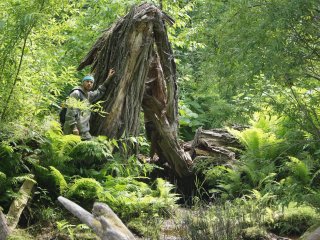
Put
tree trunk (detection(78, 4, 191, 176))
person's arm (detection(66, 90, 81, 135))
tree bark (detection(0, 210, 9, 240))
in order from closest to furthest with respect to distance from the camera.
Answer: tree bark (detection(0, 210, 9, 240))
person's arm (detection(66, 90, 81, 135))
tree trunk (detection(78, 4, 191, 176))

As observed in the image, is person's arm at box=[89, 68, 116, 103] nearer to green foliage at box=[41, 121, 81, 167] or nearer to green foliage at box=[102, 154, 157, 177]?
green foliage at box=[102, 154, 157, 177]

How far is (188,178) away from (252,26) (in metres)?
5.18

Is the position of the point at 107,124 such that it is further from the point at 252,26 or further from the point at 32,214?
the point at 252,26

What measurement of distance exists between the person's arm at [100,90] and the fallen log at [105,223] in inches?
133

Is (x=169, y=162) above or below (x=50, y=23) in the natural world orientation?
below

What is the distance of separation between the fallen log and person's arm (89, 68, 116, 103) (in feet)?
11.1

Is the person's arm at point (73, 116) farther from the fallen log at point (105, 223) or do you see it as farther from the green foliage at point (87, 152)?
the fallen log at point (105, 223)

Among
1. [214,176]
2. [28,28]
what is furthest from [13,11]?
[214,176]

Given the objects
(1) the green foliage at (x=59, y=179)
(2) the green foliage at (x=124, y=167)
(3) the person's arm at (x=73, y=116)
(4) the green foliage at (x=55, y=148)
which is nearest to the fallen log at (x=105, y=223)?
(1) the green foliage at (x=59, y=179)

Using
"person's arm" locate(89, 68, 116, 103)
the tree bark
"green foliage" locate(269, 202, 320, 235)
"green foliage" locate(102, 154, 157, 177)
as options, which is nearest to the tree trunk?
"person's arm" locate(89, 68, 116, 103)

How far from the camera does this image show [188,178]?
34.9 ft

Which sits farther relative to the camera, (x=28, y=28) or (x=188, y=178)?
(x=188, y=178)

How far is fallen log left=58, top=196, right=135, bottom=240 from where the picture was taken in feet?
17.4

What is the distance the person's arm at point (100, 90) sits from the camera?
29.9 feet
